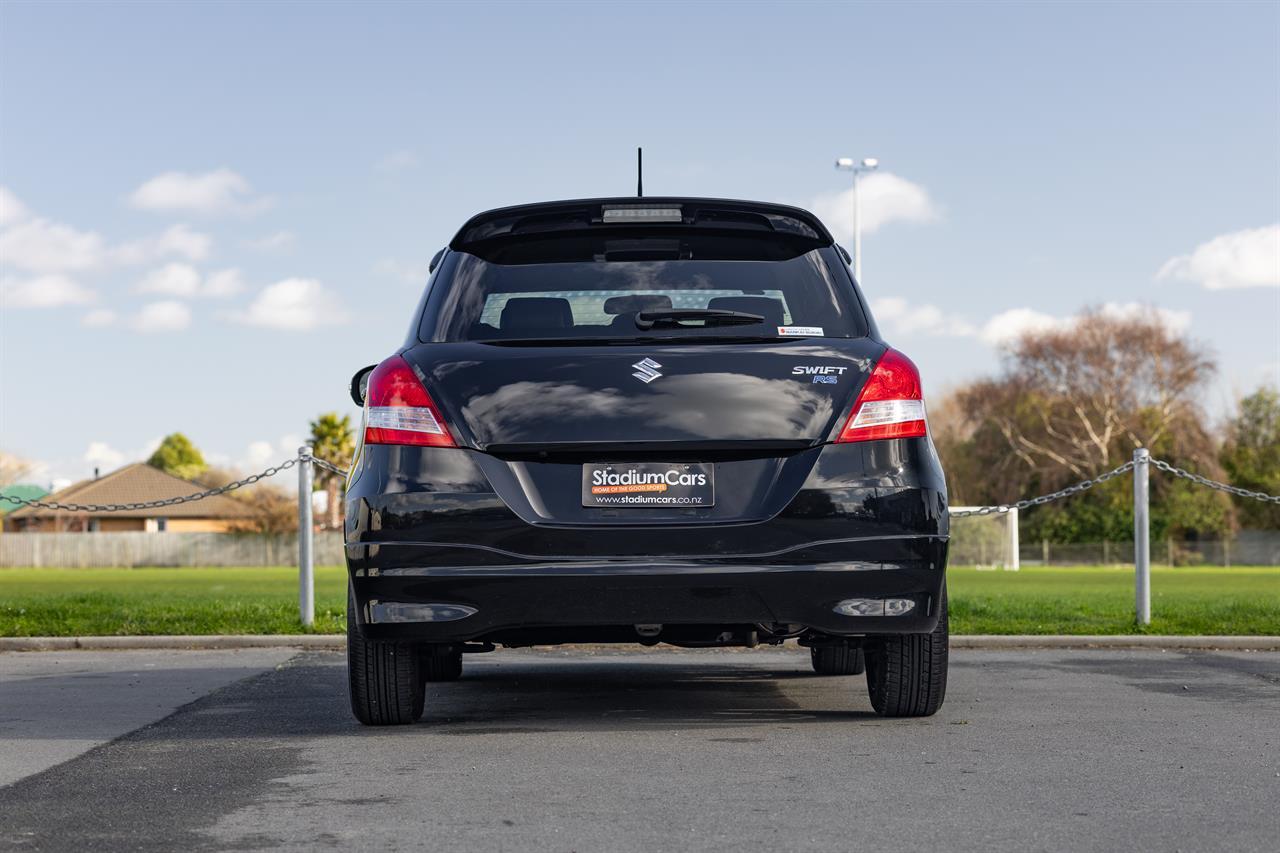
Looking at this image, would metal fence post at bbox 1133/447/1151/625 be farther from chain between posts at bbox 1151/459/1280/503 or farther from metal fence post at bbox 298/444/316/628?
metal fence post at bbox 298/444/316/628

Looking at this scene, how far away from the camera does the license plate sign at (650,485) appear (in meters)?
5.48

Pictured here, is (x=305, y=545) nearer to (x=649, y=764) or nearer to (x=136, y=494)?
(x=649, y=764)

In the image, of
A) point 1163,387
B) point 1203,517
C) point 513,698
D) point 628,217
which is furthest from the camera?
point 1203,517

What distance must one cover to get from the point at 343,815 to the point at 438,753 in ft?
3.94

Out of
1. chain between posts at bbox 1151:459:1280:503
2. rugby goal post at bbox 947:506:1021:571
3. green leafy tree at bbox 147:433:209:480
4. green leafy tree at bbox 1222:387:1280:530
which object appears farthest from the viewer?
green leafy tree at bbox 147:433:209:480

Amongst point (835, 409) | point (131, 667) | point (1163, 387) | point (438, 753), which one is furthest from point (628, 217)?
point (1163, 387)

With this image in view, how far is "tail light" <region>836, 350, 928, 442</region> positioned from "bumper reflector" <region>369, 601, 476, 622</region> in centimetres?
148

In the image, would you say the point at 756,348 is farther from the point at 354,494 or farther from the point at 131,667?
the point at 131,667

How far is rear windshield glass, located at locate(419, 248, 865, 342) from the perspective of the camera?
5.78 metres

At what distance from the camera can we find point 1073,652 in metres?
10.3

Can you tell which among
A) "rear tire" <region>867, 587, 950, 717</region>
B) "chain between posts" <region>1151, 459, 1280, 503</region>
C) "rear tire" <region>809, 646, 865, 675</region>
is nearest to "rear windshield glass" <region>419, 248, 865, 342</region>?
"rear tire" <region>867, 587, 950, 717</region>

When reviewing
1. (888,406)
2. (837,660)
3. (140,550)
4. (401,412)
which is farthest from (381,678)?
(140,550)

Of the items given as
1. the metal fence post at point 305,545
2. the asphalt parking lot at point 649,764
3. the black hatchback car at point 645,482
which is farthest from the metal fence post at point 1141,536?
the black hatchback car at point 645,482

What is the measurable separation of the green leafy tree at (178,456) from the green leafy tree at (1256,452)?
95.7 meters
